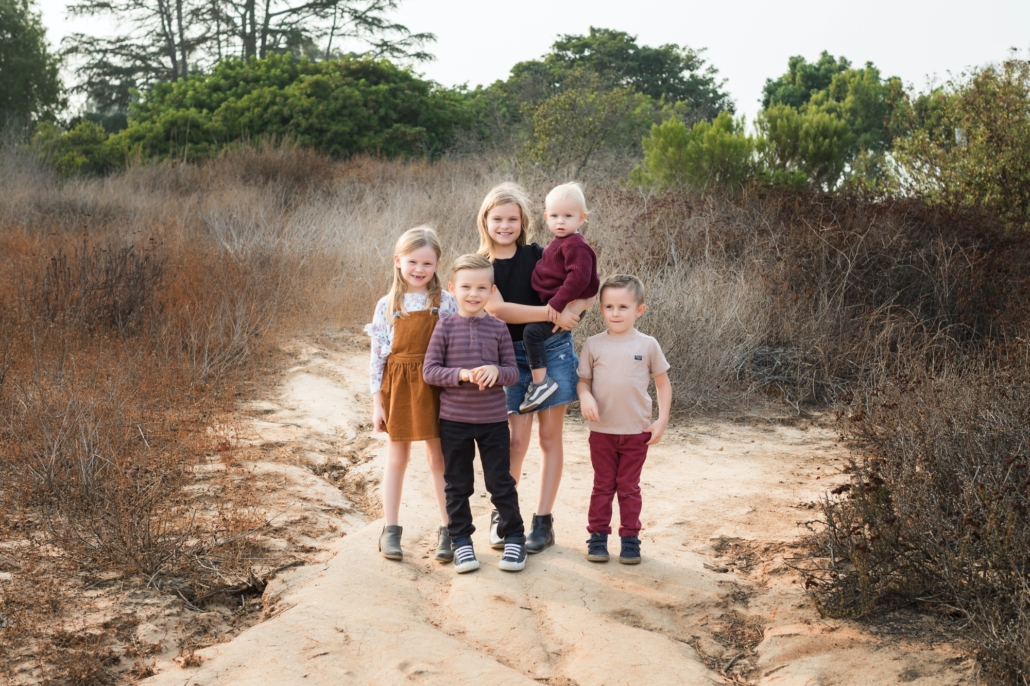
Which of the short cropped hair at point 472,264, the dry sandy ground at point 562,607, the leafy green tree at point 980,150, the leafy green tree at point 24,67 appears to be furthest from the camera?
the leafy green tree at point 24,67

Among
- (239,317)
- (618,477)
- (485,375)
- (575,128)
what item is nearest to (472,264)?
(485,375)

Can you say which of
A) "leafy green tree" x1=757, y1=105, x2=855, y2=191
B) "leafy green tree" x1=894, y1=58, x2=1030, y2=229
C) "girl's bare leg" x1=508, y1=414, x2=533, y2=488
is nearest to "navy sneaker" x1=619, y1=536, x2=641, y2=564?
"girl's bare leg" x1=508, y1=414, x2=533, y2=488

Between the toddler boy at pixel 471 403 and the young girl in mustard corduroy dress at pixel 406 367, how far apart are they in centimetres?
8

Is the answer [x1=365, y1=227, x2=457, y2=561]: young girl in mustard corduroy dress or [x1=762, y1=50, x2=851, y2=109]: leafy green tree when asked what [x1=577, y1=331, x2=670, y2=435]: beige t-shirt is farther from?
[x1=762, y1=50, x2=851, y2=109]: leafy green tree

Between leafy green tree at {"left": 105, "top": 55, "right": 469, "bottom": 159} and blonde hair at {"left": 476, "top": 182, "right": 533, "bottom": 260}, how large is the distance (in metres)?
14.4

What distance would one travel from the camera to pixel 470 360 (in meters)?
3.65

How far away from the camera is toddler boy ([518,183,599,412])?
3688mm

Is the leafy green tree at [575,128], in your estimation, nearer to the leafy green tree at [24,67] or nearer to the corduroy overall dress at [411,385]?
the corduroy overall dress at [411,385]

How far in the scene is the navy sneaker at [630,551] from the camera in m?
3.86

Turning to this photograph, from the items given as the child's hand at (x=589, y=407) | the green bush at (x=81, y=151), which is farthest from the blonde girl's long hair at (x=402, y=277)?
the green bush at (x=81, y=151)

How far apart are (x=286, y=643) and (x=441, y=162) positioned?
15236 millimetres

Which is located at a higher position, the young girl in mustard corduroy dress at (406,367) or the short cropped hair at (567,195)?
the short cropped hair at (567,195)

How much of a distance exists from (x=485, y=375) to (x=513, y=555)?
770 millimetres

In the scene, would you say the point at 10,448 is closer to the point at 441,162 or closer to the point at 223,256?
the point at 223,256
